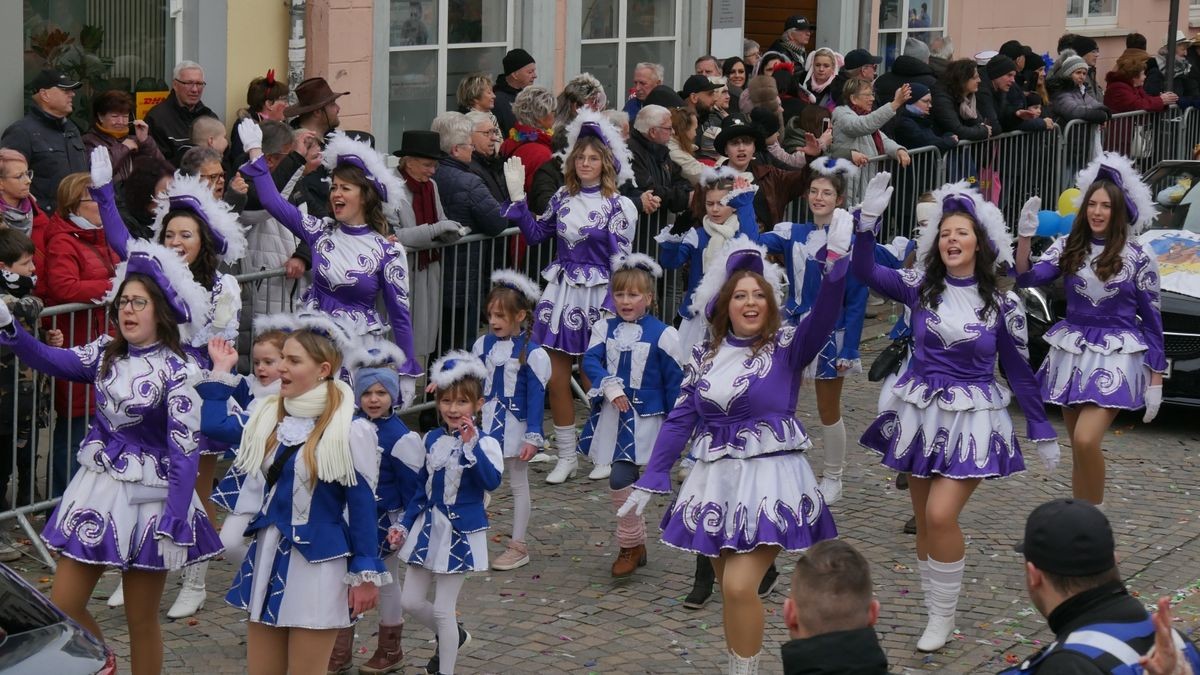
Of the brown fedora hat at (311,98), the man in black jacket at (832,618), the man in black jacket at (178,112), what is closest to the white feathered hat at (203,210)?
the man in black jacket at (178,112)

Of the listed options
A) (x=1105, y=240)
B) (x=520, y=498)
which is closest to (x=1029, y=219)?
(x=1105, y=240)

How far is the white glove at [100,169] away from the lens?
830cm

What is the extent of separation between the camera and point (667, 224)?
13.3 metres

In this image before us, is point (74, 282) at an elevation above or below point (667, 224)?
below

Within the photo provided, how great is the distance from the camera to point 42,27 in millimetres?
12266

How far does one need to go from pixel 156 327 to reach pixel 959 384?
357 cm

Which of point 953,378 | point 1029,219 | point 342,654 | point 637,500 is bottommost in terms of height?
point 342,654

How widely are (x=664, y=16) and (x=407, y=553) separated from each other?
1123cm

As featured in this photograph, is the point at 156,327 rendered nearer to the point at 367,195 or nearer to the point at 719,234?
the point at 367,195

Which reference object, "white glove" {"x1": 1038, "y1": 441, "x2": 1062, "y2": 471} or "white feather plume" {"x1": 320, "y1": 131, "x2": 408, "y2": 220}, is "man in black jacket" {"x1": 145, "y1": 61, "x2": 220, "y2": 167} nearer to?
"white feather plume" {"x1": 320, "y1": 131, "x2": 408, "y2": 220}

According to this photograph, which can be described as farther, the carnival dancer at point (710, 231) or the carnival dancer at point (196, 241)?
→ the carnival dancer at point (710, 231)

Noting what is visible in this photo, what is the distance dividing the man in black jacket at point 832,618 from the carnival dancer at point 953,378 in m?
3.45

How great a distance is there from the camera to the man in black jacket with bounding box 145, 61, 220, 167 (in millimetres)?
11789

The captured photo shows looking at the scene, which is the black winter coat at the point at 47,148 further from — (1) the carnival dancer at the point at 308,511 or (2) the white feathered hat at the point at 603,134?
(1) the carnival dancer at the point at 308,511
